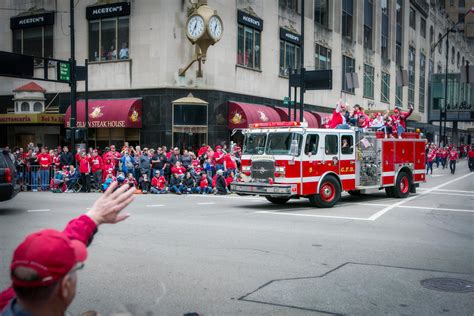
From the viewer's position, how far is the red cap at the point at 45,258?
2004mm

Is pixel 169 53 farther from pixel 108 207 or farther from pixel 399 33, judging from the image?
pixel 399 33

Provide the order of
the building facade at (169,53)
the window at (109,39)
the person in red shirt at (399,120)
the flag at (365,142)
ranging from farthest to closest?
1. the window at (109,39)
2. the building facade at (169,53)
3. the person in red shirt at (399,120)
4. the flag at (365,142)

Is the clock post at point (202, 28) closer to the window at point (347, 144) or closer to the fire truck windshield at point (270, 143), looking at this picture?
the fire truck windshield at point (270, 143)

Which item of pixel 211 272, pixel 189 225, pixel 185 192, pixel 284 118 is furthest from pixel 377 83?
pixel 211 272

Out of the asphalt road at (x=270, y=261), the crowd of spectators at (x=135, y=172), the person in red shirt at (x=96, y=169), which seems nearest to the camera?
the asphalt road at (x=270, y=261)

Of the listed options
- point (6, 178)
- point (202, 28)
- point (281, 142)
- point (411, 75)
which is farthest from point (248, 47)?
point (411, 75)

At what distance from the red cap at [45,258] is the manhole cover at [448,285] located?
18.8 ft

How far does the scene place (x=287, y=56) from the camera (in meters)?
34.4

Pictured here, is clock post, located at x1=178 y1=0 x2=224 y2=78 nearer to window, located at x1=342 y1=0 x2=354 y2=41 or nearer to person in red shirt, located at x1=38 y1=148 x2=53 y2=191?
person in red shirt, located at x1=38 y1=148 x2=53 y2=191

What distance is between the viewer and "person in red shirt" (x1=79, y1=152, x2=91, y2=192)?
21438mm

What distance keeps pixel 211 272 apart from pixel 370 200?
1219 cm

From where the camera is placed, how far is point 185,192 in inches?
838

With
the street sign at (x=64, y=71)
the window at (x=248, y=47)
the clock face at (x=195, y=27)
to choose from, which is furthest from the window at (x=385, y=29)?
the street sign at (x=64, y=71)

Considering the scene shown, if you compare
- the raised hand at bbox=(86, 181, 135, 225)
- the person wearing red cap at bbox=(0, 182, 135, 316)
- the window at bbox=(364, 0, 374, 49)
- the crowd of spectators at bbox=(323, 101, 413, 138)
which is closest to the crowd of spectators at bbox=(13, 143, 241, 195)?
the crowd of spectators at bbox=(323, 101, 413, 138)
